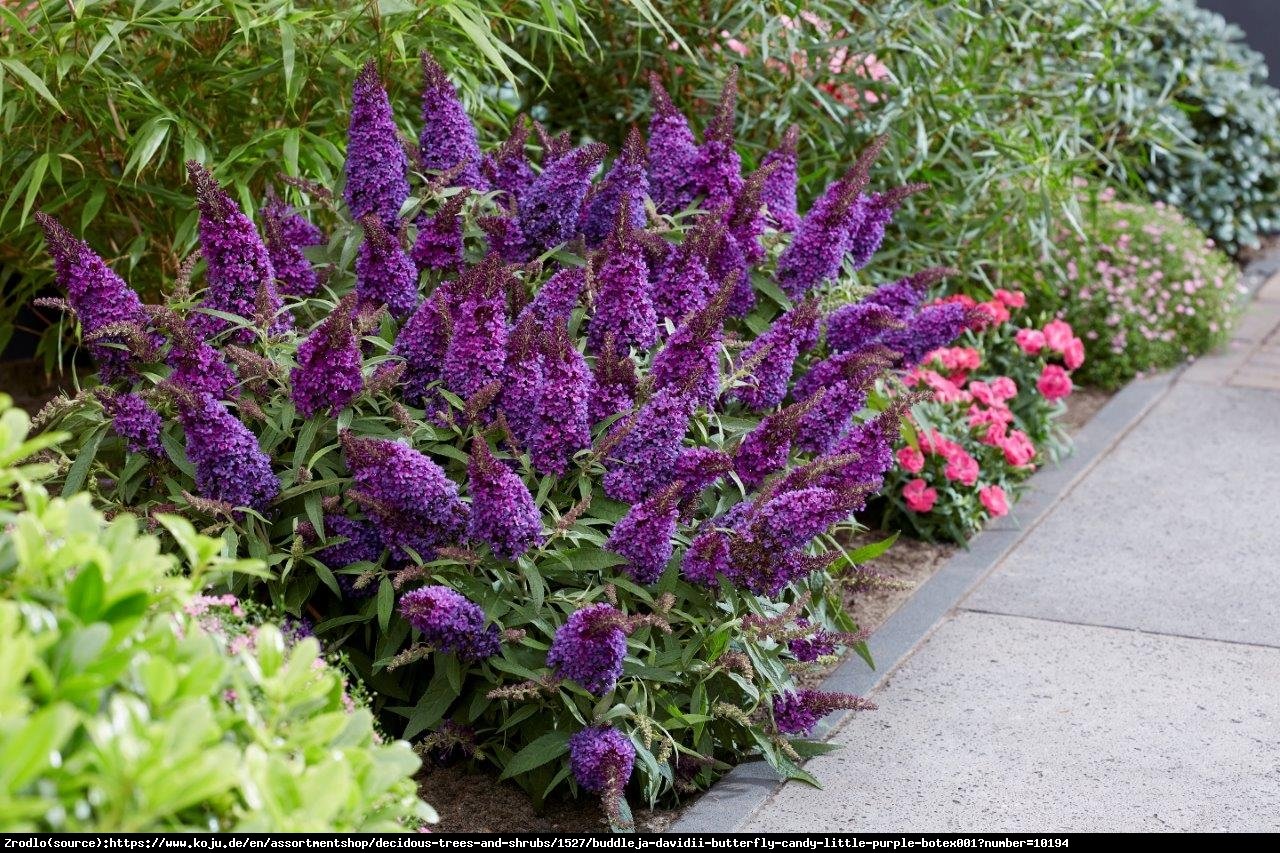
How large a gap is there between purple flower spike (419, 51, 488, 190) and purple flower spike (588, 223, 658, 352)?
0.61 m

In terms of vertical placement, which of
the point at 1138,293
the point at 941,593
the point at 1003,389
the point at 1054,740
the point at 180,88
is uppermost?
the point at 180,88

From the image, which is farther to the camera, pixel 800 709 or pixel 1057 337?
pixel 1057 337

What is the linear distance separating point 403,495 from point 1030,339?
293 centimetres

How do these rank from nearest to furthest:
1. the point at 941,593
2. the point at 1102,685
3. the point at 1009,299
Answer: the point at 1102,685
the point at 941,593
the point at 1009,299

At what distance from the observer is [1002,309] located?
4.98 m

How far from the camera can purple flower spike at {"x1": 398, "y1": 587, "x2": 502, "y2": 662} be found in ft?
8.62

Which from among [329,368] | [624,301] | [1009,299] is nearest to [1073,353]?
[1009,299]

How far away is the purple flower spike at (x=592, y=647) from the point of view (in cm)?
260

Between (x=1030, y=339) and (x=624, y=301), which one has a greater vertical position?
(x=624, y=301)

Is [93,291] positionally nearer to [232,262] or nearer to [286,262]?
[232,262]

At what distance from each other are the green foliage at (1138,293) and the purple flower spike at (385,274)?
320 centimetres

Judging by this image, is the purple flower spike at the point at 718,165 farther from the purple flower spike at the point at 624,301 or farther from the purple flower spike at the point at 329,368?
the purple flower spike at the point at 329,368

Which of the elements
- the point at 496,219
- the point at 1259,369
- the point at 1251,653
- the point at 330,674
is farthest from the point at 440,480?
the point at 1259,369

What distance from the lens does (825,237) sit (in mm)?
3576
